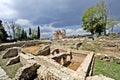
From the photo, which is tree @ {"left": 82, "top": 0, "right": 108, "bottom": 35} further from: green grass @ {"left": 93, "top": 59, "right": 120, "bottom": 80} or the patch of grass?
green grass @ {"left": 93, "top": 59, "right": 120, "bottom": 80}

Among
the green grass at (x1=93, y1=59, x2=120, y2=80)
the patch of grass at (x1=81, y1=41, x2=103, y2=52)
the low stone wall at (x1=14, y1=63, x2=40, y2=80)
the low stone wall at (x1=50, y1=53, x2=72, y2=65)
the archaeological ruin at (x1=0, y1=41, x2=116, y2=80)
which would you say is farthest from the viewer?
the patch of grass at (x1=81, y1=41, x2=103, y2=52)

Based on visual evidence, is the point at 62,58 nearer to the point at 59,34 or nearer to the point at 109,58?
the point at 109,58

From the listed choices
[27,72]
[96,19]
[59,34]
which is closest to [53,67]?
A: [27,72]

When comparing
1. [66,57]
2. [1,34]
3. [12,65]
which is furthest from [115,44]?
[1,34]

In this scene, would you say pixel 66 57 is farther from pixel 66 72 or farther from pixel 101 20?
pixel 101 20

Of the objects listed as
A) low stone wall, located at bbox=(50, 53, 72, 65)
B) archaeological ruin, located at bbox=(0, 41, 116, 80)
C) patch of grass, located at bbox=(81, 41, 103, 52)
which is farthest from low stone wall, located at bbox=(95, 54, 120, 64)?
patch of grass, located at bbox=(81, 41, 103, 52)

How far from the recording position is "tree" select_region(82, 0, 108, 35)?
3161cm

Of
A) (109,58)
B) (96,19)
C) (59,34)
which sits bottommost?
(109,58)

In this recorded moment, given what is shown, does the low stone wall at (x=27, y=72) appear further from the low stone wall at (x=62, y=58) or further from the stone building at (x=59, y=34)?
the stone building at (x=59, y=34)

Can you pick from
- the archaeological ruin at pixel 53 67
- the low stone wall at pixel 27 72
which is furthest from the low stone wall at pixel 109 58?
the low stone wall at pixel 27 72

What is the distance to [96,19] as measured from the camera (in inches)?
1314

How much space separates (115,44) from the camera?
1462 cm

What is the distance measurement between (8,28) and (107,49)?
37.2m

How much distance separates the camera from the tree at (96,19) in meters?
31.6
